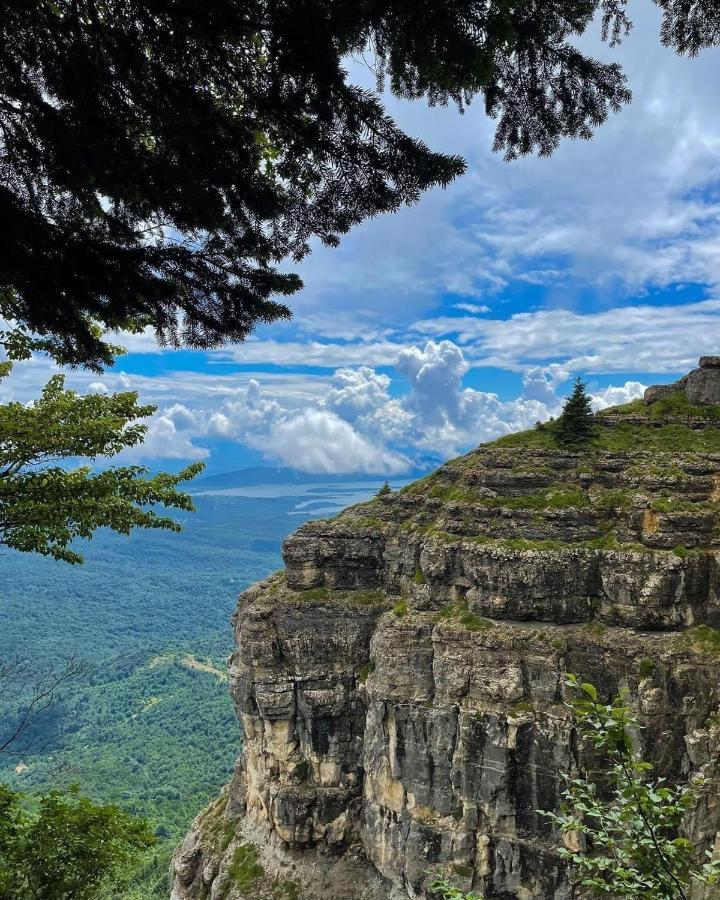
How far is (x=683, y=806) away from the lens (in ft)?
26.1

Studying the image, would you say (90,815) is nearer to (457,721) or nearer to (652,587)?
(457,721)

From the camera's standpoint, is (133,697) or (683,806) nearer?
(683,806)

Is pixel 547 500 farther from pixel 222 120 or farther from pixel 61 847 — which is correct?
pixel 222 120

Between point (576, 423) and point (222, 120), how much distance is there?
43.3 m

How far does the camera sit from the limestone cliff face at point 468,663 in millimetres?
33969

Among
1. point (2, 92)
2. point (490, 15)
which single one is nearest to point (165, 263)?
point (2, 92)

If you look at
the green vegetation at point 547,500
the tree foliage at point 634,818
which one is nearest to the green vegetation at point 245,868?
the green vegetation at point 547,500

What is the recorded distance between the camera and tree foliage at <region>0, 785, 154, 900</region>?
1544cm

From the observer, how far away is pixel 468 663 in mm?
36344

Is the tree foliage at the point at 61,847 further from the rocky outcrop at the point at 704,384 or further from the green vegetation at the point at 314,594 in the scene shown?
the rocky outcrop at the point at 704,384

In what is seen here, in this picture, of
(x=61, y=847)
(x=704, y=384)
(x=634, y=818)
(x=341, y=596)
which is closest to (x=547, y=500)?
(x=341, y=596)

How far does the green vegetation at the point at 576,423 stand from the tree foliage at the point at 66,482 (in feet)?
120

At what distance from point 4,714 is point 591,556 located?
17533 cm

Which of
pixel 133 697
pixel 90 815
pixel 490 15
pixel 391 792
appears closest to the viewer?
pixel 490 15
